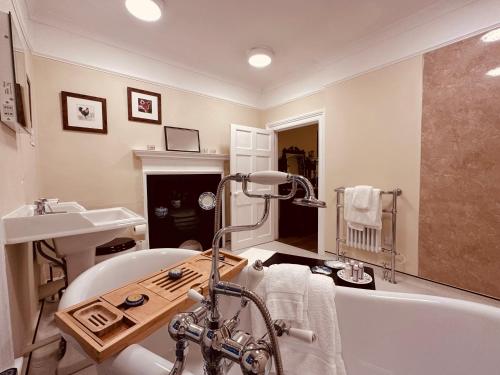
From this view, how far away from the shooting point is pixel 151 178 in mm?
2926

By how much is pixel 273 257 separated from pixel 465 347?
3.88 feet

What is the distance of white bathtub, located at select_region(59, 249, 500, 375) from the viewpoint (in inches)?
34.0

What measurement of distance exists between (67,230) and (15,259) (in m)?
0.30

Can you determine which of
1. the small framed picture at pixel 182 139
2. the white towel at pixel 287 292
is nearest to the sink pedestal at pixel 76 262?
the white towel at pixel 287 292

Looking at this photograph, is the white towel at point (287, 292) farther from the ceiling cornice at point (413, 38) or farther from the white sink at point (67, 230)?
the ceiling cornice at point (413, 38)

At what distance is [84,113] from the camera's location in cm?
227

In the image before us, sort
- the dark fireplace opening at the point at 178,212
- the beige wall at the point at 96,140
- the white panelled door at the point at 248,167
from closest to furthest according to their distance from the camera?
the beige wall at the point at 96,140, the dark fireplace opening at the point at 178,212, the white panelled door at the point at 248,167

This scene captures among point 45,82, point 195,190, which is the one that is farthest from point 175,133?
point 45,82

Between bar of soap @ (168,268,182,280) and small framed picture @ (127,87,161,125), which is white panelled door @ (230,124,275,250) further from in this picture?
bar of soap @ (168,268,182,280)

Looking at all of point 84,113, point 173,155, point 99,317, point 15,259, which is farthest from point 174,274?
point 84,113

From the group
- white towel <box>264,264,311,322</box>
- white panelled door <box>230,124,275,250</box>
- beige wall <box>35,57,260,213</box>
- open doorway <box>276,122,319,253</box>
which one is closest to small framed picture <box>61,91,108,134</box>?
beige wall <box>35,57,260,213</box>

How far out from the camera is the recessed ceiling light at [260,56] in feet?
8.35

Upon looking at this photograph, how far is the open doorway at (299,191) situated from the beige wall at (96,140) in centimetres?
201

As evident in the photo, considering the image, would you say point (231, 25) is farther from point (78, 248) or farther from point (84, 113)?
point (78, 248)
